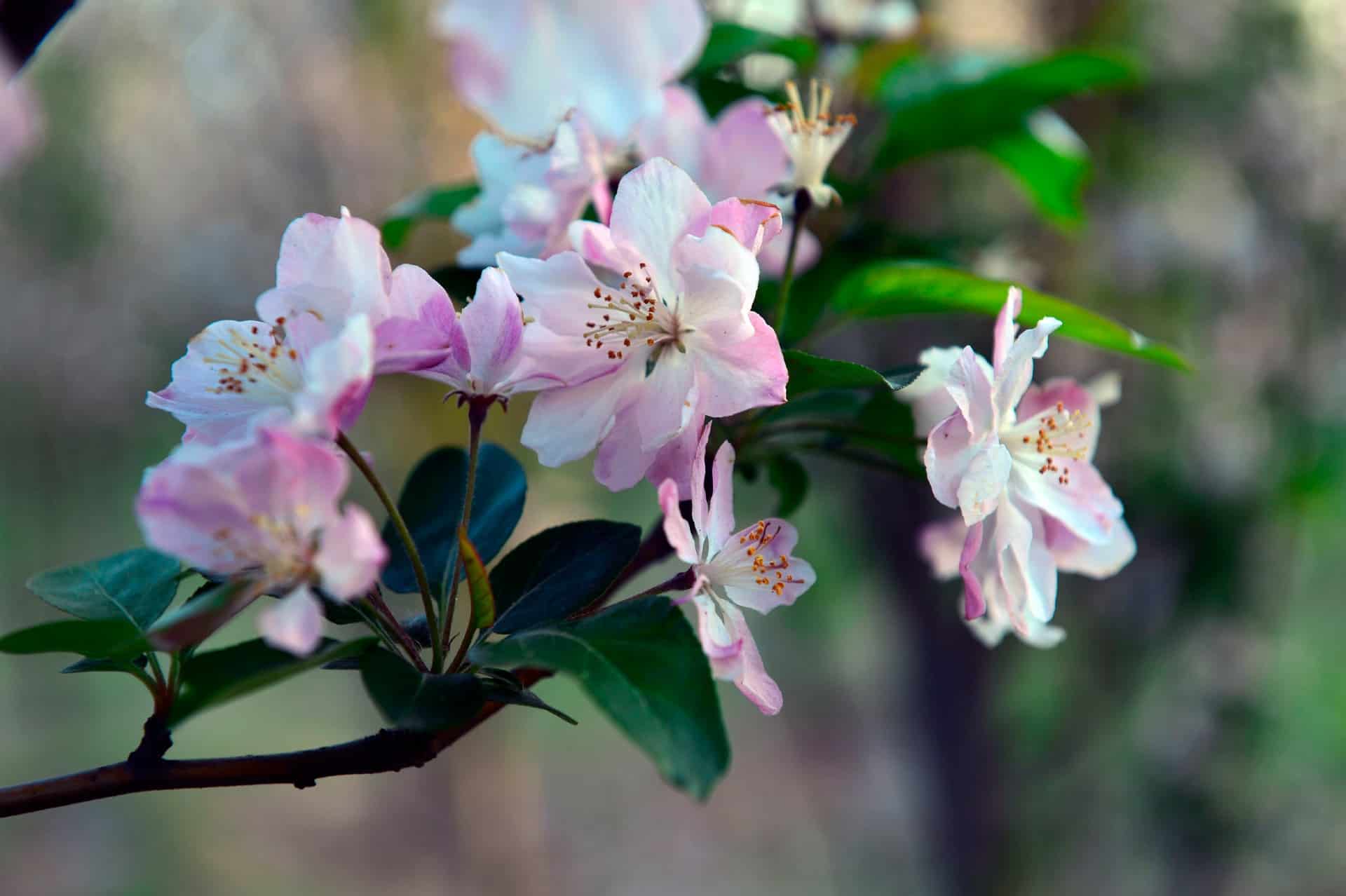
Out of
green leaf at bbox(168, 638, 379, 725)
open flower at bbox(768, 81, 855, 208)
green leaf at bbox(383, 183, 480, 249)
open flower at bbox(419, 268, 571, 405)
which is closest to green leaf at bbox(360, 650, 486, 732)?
green leaf at bbox(168, 638, 379, 725)

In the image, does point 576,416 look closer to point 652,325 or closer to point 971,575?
point 652,325

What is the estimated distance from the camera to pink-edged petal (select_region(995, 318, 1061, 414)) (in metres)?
0.45

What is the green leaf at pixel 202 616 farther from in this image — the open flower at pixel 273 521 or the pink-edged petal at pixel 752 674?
the pink-edged petal at pixel 752 674

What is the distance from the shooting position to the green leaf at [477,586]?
38 cm

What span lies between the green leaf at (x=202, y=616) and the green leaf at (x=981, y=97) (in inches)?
26.0

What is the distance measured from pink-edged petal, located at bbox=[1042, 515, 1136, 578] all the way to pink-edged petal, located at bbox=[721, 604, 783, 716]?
18cm

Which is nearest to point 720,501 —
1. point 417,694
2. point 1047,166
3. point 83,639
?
point 417,694

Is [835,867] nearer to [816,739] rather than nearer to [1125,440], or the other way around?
[816,739]

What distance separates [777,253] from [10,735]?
7.06m

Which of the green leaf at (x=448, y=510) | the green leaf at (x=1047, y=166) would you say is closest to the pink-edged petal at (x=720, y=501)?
the green leaf at (x=448, y=510)

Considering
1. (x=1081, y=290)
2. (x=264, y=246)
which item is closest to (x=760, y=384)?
(x=1081, y=290)

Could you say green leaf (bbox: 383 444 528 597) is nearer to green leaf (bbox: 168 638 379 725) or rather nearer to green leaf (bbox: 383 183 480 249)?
green leaf (bbox: 168 638 379 725)

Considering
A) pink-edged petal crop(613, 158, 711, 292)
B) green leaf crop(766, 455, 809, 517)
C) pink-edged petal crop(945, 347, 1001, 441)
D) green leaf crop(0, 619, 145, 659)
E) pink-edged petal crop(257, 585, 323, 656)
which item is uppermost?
pink-edged petal crop(613, 158, 711, 292)

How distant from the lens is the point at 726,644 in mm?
399
